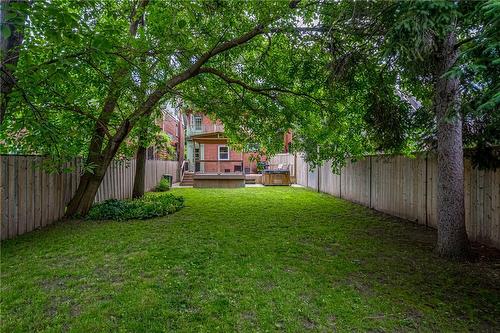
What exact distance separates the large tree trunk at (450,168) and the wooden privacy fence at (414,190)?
0.98m

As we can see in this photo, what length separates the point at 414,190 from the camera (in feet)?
22.9

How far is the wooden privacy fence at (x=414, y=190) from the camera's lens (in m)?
4.92

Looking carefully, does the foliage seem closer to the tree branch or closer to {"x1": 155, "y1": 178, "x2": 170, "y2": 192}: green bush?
the tree branch

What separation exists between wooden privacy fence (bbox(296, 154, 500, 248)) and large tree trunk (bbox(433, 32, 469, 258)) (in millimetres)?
976

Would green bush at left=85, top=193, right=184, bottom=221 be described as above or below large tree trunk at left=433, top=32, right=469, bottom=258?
below

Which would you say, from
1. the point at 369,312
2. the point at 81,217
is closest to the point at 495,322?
the point at 369,312

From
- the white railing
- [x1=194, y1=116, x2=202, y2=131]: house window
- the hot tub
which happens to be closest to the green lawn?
the hot tub

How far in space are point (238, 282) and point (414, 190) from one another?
17.5 feet

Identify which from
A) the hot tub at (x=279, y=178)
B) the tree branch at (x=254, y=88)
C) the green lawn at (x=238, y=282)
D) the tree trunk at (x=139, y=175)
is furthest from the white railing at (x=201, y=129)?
the green lawn at (x=238, y=282)

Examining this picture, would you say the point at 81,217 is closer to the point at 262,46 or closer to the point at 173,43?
the point at 173,43

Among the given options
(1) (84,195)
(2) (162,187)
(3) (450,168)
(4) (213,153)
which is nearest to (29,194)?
(1) (84,195)

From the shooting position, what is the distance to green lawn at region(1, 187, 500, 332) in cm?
275

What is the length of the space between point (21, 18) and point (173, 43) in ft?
11.6

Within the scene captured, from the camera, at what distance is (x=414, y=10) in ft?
11.8
